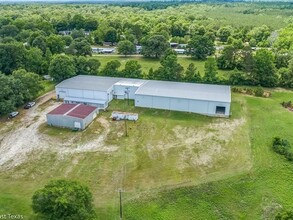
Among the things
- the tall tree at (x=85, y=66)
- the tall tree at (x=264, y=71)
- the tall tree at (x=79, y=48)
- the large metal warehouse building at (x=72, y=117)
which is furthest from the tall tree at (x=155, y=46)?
the large metal warehouse building at (x=72, y=117)

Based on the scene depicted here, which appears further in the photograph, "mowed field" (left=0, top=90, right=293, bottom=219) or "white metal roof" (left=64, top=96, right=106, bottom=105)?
"white metal roof" (left=64, top=96, right=106, bottom=105)

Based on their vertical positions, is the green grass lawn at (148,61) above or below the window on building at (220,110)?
above

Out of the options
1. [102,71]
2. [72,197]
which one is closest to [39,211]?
[72,197]

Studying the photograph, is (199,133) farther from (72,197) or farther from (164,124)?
(72,197)

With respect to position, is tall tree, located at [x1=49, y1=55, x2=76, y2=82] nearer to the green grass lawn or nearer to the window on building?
the green grass lawn

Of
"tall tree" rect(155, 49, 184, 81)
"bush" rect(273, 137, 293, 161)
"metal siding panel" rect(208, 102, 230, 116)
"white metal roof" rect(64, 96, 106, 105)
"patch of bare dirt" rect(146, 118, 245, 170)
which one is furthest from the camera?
"tall tree" rect(155, 49, 184, 81)

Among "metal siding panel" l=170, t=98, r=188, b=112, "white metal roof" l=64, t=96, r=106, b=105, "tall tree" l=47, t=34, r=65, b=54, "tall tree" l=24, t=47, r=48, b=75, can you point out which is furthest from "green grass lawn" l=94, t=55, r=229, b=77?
"metal siding panel" l=170, t=98, r=188, b=112

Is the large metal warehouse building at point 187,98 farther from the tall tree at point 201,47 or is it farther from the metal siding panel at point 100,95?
the tall tree at point 201,47
